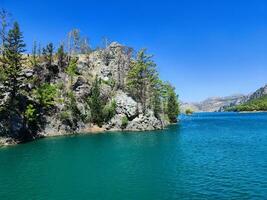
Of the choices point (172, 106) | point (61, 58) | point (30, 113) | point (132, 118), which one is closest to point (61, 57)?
point (61, 58)

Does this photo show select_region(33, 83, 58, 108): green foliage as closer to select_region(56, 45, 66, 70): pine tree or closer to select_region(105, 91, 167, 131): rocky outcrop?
select_region(56, 45, 66, 70): pine tree

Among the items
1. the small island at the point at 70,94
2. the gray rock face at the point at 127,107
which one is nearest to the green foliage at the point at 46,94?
the small island at the point at 70,94

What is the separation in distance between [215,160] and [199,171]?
1113 cm

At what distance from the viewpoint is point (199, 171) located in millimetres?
52000

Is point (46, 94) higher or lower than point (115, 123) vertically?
higher

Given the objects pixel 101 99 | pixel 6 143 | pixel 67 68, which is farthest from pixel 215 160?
pixel 67 68

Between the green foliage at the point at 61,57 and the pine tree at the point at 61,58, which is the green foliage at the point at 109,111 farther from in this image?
the green foliage at the point at 61,57

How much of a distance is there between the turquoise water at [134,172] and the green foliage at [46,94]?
33.6 metres

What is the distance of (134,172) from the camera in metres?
52.7

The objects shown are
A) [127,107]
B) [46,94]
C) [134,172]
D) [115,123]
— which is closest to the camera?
[134,172]

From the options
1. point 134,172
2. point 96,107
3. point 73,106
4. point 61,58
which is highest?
point 61,58

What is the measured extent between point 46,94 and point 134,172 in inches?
2899

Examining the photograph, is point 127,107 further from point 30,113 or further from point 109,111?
point 30,113

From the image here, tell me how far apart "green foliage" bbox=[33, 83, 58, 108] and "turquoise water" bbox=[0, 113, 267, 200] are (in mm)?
33593
